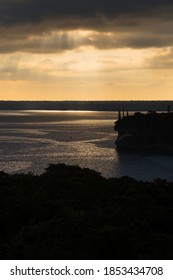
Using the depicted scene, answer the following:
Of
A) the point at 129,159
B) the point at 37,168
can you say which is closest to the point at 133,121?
the point at 129,159

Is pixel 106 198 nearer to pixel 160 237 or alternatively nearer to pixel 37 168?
pixel 160 237

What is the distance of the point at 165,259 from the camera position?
1936cm

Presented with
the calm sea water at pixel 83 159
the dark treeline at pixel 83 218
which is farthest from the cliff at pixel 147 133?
the dark treeline at pixel 83 218

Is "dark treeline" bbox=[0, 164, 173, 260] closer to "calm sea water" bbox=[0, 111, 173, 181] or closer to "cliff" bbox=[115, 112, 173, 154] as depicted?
"calm sea water" bbox=[0, 111, 173, 181]

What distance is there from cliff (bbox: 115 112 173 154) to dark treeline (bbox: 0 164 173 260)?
127 meters

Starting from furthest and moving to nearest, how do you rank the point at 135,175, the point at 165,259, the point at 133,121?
the point at 133,121, the point at 135,175, the point at 165,259

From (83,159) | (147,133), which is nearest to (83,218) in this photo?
(83,159)

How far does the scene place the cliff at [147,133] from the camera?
160 m

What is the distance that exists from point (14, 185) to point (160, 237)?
12000mm

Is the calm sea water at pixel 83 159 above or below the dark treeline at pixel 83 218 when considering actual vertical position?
below

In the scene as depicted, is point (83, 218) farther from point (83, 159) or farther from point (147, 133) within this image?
point (147, 133)

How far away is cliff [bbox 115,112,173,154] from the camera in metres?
160

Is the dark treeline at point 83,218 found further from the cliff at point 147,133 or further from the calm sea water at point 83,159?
the cliff at point 147,133

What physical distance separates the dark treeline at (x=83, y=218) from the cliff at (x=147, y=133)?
127m
